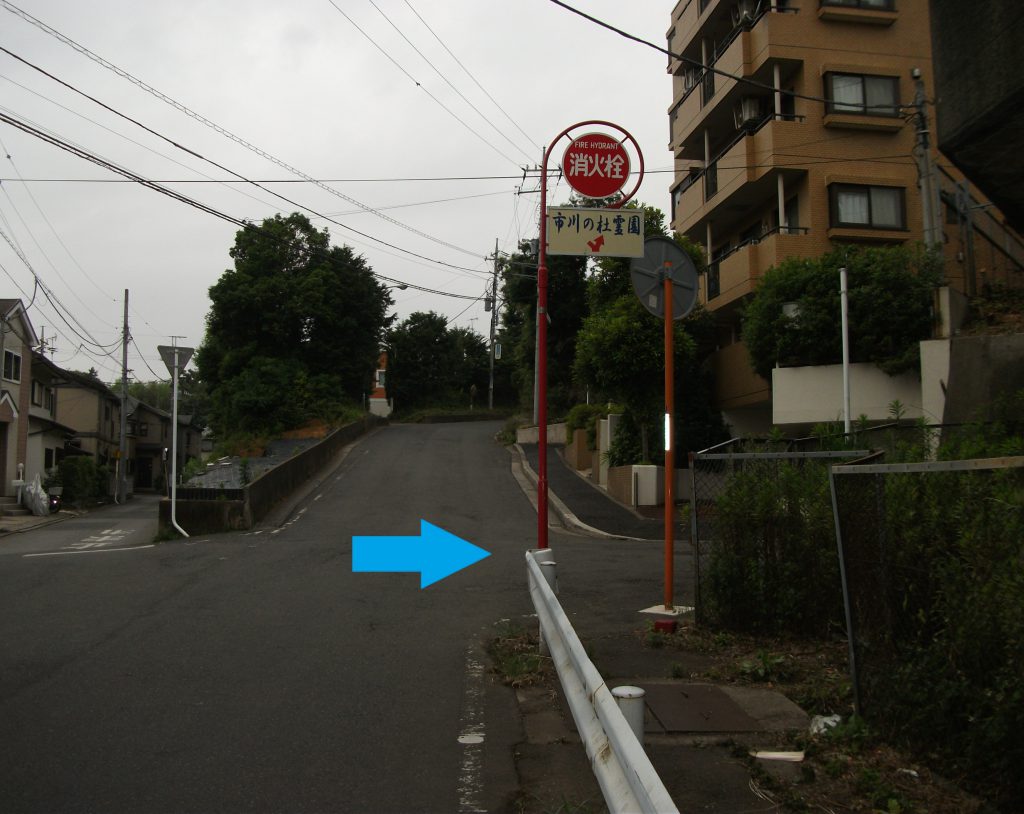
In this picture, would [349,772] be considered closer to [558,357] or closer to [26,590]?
[26,590]

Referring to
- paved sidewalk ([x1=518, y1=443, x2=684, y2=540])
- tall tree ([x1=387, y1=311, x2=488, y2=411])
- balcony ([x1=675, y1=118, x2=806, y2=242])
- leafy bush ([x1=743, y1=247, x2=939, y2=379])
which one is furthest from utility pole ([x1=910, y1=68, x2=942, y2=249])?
tall tree ([x1=387, y1=311, x2=488, y2=411])

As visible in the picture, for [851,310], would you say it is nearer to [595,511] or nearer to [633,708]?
[595,511]

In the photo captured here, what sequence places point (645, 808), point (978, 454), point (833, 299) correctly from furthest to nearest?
point (833, 299), point (978, 454), point (645, 808)

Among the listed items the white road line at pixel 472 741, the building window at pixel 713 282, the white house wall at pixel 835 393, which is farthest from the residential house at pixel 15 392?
the white road line at pixel 472 741

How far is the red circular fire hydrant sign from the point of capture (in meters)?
8.88

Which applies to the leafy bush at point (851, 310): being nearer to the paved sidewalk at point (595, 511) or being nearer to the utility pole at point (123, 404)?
the paved sidewalk at point (595, 511)

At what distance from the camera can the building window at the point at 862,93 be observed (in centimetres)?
2147

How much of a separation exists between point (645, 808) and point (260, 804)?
228cm

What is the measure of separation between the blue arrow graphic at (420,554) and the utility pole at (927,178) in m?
9.80

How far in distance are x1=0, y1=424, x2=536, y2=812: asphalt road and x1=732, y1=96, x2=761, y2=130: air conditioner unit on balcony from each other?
15663 millimetres

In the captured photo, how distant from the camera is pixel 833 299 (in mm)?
16812

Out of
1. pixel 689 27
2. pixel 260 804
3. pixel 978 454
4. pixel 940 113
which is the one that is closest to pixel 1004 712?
pixel 978 454

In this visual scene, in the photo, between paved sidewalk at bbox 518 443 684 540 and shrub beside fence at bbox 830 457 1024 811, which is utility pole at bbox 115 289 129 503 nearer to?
paved sidewalk at bbox 518 443 684 540

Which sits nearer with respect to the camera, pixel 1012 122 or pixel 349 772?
pixel 1012 122
